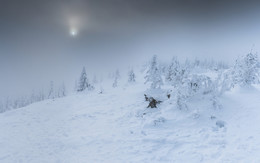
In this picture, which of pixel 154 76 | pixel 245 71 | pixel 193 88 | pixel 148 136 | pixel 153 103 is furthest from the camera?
pixel 154 76

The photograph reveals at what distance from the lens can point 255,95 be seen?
40.4 feet

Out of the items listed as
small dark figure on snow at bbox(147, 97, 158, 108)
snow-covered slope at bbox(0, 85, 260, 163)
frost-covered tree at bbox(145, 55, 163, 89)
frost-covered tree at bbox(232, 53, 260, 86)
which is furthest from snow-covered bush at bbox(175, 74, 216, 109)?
frost-covered tree at bbox(145, 55, 163, 89)

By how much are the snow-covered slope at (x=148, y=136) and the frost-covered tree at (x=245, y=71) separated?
5.23 feet

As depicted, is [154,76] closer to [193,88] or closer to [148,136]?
[193,88]

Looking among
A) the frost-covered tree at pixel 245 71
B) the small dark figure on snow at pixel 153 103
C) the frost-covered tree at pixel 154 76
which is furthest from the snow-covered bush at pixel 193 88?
the frost-covered tree at pixel 154 76

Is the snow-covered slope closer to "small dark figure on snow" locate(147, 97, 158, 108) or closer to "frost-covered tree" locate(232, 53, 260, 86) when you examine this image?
"small dark figure on snow" locate(147, 97, 158, 108)

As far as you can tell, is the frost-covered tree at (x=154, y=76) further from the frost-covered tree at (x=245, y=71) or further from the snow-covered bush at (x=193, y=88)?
the frost-covered tree at (x=245, y=71)

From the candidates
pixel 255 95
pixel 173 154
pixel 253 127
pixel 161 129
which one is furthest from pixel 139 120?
pixel 255 95

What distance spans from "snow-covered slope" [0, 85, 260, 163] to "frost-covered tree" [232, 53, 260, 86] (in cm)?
159

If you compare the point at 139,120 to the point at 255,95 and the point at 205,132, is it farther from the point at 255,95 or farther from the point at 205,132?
the point at 255,95

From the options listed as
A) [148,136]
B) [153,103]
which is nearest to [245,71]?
[153,103]

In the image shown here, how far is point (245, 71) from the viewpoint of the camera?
1609 cm

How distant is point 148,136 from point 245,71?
14.2 m

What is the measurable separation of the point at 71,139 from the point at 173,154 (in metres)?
7.17
